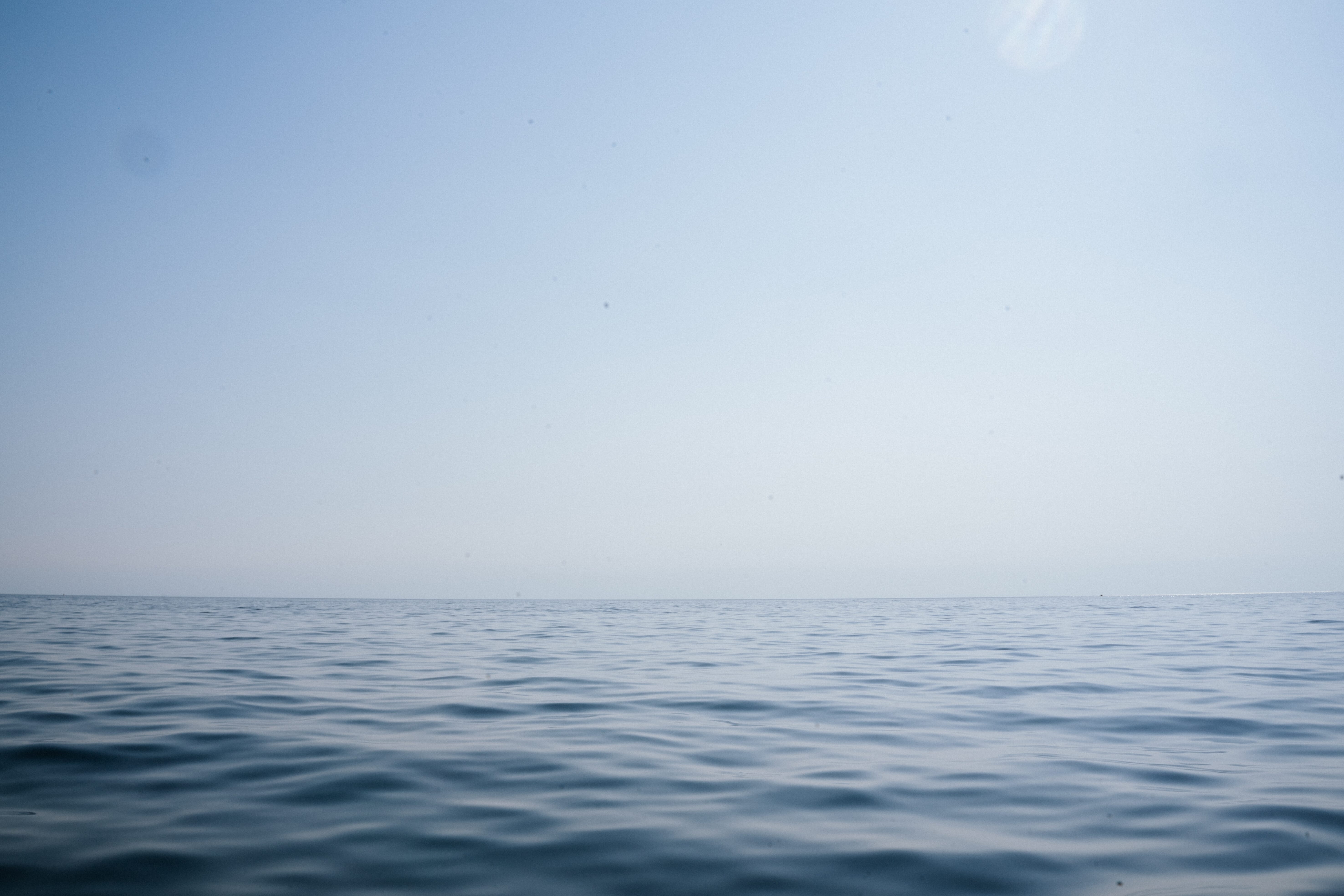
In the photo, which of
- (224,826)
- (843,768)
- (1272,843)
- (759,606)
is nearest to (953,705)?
(843,768)

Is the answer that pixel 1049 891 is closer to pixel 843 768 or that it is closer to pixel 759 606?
pixel 843 768

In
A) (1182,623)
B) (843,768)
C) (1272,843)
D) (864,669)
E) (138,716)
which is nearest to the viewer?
(1272,843)

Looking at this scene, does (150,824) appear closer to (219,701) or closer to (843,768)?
(843,768)

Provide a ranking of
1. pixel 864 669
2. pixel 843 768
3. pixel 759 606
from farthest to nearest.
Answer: pixel 759 606
pixel 864 669
pixel 843 768

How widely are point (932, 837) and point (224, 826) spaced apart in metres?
3.80

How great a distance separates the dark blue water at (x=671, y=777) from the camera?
3.68 meters

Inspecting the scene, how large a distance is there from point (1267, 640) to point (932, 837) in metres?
18.1

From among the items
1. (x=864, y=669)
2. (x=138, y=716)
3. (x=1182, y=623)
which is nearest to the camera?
(x=138, y=716)

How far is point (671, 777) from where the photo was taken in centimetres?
555

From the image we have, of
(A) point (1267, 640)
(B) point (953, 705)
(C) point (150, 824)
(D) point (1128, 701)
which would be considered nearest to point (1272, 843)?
(B) point (953, 705)

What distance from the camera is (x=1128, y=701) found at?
8773 mm

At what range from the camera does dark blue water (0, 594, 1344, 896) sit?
12.1ft

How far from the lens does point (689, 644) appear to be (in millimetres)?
18188

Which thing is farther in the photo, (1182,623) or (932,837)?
(1182,623)
